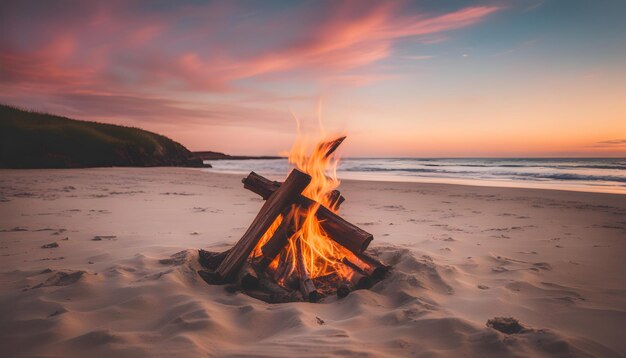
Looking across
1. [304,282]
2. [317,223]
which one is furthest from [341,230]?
[304,282]

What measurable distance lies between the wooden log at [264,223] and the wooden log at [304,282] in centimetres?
50

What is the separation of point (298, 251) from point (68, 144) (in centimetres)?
3448

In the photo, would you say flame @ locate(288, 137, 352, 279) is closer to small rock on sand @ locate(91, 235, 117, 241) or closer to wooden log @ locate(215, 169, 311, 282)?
wooden log @ locate(215, 169, 311, 282)

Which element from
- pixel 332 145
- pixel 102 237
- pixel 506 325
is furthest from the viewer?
pixel 102 237

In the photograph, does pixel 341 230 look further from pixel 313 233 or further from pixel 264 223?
pixel 264 223

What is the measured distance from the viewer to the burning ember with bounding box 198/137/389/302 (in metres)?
3.75

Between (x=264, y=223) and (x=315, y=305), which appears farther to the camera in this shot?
(x=264, y=223)

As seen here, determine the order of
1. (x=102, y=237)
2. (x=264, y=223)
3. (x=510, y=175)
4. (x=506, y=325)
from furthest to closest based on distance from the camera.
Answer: (x=510, y=175), (x=102, y=237), (x=264, y=223), (x=506, y=325)

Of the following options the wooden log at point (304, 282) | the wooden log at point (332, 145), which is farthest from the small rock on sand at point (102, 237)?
the wooden log at point (332, 145)

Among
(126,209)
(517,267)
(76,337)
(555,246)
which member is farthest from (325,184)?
(126,209)

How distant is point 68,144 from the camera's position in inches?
1199

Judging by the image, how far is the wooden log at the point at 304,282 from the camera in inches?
138

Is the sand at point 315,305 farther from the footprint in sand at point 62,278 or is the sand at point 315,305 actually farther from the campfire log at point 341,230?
the campfire log at point 341,230

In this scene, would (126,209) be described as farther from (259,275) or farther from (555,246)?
(555,246)
